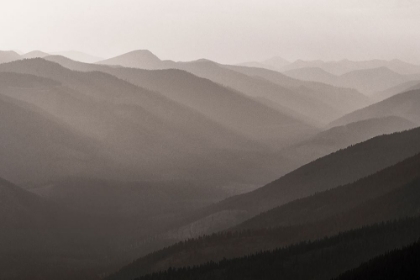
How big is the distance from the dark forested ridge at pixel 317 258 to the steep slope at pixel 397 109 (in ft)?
429

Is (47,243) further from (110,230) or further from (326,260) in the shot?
(326,260)

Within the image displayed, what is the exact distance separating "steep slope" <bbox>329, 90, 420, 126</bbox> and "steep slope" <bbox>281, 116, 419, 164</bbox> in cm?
1637

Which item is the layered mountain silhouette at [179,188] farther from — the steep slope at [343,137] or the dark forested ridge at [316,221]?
the steep slope at [343,137]

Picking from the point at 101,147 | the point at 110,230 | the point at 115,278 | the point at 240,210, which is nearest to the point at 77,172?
Answer: the point at 101,147

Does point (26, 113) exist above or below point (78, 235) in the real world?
above

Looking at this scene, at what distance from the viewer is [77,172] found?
125188 mm

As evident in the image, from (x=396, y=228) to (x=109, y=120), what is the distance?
131127 millimetres

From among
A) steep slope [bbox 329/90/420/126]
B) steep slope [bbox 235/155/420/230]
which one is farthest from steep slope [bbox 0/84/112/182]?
steep slope [bbox 329/90/420/126]

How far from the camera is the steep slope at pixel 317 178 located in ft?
241

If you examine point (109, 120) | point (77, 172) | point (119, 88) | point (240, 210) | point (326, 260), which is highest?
point (119, 88)

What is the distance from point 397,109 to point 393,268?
158 m

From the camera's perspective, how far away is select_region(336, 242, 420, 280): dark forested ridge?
28422 mm

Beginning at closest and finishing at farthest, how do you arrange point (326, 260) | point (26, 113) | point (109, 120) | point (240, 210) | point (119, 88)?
point (326, 260), point (240, 210), point (26, 113), point (109, 120), point (119, 88)

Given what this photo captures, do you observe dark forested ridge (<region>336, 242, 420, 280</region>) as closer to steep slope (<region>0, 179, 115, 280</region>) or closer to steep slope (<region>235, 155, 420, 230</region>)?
steep slope (<region>235, 155, 420, 230</region>)
